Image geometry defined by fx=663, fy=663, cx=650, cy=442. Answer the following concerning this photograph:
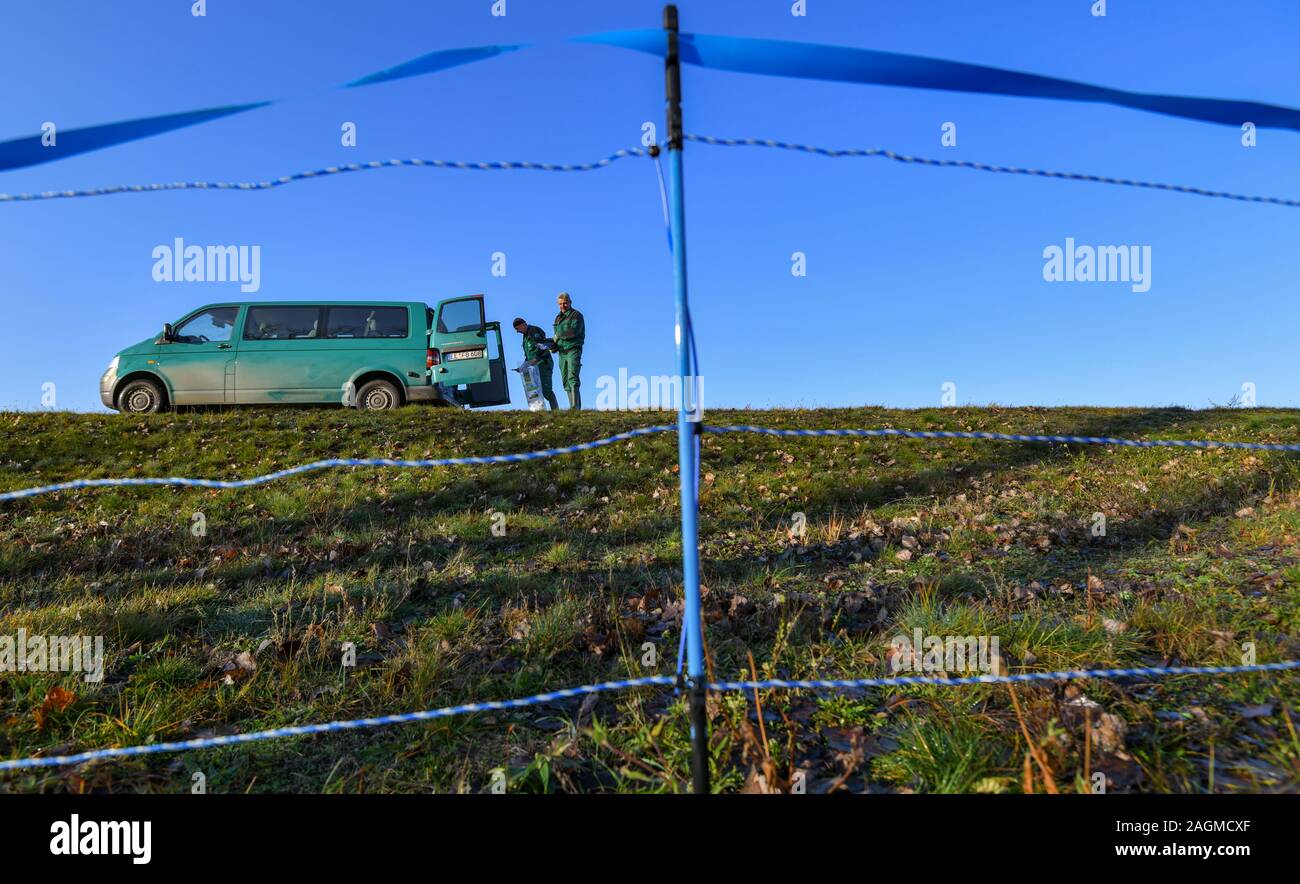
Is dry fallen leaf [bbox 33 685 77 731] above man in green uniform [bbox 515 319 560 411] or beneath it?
beneath

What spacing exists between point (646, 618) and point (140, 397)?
13606 mm

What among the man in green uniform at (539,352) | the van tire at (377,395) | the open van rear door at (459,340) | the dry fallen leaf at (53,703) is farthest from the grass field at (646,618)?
the man in green uniform at (539,352)

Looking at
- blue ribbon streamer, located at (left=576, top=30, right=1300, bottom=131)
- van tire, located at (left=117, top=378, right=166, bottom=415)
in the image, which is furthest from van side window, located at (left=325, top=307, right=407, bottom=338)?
blue ribbon streamer, located at (left=576, top=30, right=1300, bottom=131)

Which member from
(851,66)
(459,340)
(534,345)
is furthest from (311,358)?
(851,66)

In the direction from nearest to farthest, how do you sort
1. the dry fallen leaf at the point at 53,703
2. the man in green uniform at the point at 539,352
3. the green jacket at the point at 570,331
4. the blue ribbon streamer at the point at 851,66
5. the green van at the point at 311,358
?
1. the blue ribbon streamer at the point at 851,66
2. the dry fallen leaf at the point at 53,703
3. the green van at the point at 311,358
4. the green jacket at the point at 570,331
5. the man in green uniform at the point at 539,352

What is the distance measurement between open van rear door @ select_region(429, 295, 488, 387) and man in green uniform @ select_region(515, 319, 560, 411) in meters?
1.82

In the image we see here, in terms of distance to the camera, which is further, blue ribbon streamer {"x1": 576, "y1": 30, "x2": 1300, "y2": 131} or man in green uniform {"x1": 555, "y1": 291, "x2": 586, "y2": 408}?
man in green uniform {"x1": 555, "y1": 291, "x2": 586, "y2": 408}

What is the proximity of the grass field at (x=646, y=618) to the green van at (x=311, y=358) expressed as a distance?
4261 mm

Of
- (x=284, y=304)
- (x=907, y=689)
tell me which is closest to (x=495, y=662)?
(x=907, y=689)

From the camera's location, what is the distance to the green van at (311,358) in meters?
12.8

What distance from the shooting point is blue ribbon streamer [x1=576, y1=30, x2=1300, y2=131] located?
7.22ft

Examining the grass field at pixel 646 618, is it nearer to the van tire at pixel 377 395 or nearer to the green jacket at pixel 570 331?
the van tire at pixel 377 395

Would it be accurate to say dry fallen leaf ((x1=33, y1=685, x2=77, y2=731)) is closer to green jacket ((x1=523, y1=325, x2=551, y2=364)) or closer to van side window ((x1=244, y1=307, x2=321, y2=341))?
van side window ((x1=244, y1=307, x2=321, y2=341))
